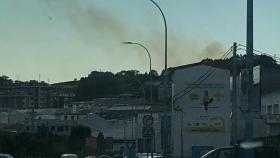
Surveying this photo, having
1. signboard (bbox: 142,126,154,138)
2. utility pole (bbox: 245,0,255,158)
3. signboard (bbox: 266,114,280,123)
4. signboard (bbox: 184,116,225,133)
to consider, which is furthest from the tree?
utility pole (bbox: 245,0,255,158)

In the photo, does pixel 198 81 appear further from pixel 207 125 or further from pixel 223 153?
pixel 223 153

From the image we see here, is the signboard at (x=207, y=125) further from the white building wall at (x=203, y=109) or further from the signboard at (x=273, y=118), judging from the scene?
the signboard at (x=273, y=118)

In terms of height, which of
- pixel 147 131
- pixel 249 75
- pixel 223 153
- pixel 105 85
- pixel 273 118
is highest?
pixel 105 85

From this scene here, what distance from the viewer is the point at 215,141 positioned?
7081 cm

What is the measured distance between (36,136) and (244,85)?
338 ft

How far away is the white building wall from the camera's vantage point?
70.8 m

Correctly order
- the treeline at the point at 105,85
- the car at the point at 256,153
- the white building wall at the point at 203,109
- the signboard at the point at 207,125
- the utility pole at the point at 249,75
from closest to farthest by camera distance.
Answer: the utility pole at the point at 249,75, the car at the point at 256,153, the signboard at the point at 207,125, the white building wall at the point at 203,109, the treeline at the point at 105,85

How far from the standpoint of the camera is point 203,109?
235ft

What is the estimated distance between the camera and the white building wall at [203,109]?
70.8m

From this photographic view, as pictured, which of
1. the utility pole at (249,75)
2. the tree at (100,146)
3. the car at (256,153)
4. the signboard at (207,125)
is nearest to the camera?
the utility pole at (249,75)

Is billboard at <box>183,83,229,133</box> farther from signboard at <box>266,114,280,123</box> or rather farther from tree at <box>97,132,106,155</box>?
tree at <box>97,132,106,155</box>

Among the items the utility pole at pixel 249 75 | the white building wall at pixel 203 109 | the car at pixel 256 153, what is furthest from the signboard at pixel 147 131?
the white building wall at pixel 203 109

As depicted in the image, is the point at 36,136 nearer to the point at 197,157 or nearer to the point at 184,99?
the point at 184,99

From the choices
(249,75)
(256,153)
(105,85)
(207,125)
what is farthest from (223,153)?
(105,85)
